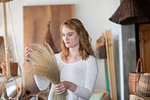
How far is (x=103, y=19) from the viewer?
3689mm

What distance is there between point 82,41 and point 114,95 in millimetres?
2117

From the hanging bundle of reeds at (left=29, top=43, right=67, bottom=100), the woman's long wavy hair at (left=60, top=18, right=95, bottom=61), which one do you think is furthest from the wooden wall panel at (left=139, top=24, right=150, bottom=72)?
the hanging bundle of reeds at (left=29, top=43, right=67, bottom=100)

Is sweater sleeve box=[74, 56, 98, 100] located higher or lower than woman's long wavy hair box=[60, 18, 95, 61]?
lower

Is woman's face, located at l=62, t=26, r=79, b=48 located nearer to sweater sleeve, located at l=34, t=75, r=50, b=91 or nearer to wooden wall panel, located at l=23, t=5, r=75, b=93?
sweater sleeve, located at l=34, t=75, r=50, b=91

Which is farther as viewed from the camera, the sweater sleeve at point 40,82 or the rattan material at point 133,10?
the rattan material at point 133,10

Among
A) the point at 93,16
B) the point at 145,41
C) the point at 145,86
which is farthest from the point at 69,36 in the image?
the point at 93,16

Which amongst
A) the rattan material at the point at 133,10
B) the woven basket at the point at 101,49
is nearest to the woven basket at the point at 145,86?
the rattan material at the point at 133,10

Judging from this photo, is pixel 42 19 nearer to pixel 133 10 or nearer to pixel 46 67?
pixel 133 10

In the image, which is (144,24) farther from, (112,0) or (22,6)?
(22,6)

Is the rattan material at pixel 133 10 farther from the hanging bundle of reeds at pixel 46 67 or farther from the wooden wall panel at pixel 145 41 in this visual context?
the hanging bundle of reeds at pixel 46 67

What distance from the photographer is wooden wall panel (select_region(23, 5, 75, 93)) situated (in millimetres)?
3652

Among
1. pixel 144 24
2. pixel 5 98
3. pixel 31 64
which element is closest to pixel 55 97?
pixel 31 64

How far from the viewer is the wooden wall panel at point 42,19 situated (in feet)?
12.0

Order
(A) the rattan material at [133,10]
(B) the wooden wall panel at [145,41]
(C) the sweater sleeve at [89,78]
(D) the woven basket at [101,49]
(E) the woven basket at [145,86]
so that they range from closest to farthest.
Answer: (C) the sweater sleeve at [89,78] → (E) the woven basket at [145,86] → (A) the rattan material at [133,10] → (B) the wooden wall panel at [145,41] → (D) the woven basket at [101,49]
